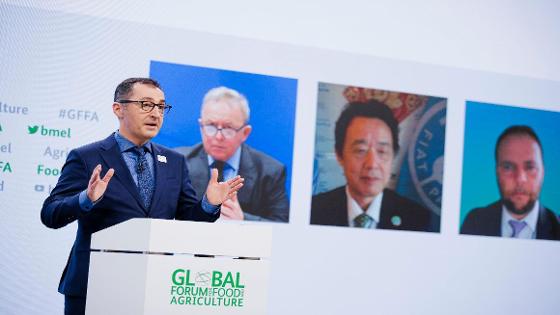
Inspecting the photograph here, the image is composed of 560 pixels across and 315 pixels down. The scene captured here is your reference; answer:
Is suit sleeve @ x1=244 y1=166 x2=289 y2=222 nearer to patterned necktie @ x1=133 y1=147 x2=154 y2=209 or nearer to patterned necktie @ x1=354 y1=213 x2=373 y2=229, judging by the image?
patterned necktie @ x1=354 y1=213 x2=373 y2=229

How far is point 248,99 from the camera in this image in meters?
4.93

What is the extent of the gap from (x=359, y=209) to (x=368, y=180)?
0.74 ft

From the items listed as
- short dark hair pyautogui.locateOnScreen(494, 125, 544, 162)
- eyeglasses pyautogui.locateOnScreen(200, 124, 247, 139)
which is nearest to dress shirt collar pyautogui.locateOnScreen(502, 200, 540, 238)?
short dark hair pyautogui.locateOnScreen(494, 125, 544, 162)

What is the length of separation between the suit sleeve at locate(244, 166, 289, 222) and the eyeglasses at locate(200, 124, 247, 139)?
14.7 inches

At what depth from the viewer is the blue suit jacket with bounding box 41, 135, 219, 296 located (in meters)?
2.82

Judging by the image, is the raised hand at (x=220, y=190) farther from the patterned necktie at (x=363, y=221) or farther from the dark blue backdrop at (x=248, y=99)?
the patterned necktie at (x=363, y=221)

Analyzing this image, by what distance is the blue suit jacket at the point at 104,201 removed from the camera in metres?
2.82

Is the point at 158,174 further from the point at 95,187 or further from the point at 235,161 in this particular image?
the point at 235,161

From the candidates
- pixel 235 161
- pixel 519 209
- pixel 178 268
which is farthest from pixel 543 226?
pixel 178 268

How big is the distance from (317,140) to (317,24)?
81cm

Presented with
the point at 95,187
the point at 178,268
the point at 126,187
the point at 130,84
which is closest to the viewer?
the point at 178,268

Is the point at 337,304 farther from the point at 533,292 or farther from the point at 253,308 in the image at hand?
the point at 253,308

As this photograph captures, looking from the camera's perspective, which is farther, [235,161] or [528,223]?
[528,223]

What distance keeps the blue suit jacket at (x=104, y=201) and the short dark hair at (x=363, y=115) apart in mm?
2191
